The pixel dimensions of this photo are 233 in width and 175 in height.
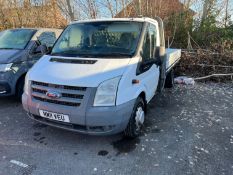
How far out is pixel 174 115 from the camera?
5.20 metres

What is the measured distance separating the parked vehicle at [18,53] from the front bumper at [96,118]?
6.43ft

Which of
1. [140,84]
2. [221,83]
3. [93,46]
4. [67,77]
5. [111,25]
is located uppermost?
[111,25]

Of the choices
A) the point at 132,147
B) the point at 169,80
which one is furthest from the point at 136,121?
the point at 169,80

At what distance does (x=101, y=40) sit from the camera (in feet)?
14.2

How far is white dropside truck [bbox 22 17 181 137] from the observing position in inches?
135

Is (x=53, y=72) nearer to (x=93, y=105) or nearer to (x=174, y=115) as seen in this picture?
(x=93, y=105)

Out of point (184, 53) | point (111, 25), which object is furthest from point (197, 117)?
point (184, 53)

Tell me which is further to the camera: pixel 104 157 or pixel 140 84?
pixel 140 84

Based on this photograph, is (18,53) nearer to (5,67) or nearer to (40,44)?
(5,67)

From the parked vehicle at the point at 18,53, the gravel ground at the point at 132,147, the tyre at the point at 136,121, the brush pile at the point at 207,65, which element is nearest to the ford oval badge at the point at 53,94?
the gravel ground at the point at 132,147

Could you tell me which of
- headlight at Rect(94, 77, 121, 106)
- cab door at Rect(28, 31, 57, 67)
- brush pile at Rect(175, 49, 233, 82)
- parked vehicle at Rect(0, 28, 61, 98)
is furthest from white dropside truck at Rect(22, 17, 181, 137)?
brush pile at Rect(175, 49, 233, 82)

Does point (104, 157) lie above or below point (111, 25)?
below

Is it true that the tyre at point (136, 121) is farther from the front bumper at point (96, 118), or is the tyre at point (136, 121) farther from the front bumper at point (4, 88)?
the front bumper at point (4, 88)

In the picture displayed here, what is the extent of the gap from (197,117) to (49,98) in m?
3.06
